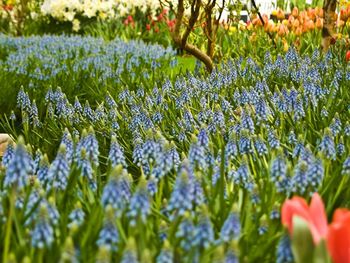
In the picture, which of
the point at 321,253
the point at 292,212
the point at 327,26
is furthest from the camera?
the point at 327,26

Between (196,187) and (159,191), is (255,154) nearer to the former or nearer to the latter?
(159,191)

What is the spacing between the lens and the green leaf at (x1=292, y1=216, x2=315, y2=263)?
131cm

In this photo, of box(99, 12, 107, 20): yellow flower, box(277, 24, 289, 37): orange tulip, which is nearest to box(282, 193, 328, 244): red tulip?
box(277, 24, 289, 37): orange tulip

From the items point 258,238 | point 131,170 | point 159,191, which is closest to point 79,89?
point 131,170

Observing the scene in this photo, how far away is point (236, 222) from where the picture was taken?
1517 mm

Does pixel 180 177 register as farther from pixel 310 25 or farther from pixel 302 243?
pixel 310 25

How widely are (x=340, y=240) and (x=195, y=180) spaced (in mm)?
514

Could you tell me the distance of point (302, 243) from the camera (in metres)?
1.32

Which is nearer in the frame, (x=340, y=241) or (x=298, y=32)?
(x=340, y=241)

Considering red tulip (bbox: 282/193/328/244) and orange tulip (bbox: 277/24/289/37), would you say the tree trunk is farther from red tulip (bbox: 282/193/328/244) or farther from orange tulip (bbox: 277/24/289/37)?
red tulip (bbox: 282/193/328/244)

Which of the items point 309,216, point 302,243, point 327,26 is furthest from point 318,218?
point 327,26

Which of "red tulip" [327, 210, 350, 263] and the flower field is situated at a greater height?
"red tulip" [327, 210, 350, 263]

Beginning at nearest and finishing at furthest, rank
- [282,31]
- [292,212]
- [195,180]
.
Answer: [292,212] < [195,180] < [282,31]

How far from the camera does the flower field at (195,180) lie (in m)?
1.44
